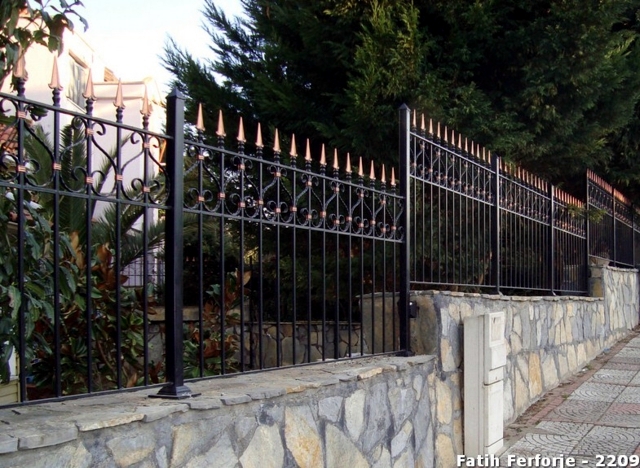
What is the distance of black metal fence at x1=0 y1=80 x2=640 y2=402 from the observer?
10.1 feet

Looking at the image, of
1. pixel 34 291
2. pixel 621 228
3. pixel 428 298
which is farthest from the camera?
pixel 621 228

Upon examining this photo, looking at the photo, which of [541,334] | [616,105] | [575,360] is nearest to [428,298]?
[541,334]

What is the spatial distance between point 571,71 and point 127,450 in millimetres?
7071

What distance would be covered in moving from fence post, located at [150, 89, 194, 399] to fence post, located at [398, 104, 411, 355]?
2.39m

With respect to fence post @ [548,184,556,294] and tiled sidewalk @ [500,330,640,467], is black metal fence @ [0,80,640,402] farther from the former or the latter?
tiled sidewalk @ [500,330,640,467]

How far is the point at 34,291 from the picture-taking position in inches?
125

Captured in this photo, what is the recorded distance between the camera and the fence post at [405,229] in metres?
5.38

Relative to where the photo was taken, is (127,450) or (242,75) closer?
(127,450)

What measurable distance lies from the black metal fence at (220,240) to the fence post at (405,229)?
11mm

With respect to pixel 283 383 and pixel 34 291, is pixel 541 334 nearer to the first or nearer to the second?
pixel 283 383

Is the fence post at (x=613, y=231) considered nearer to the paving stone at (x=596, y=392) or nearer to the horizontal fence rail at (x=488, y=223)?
the horizontal fence rail at (x=488, y=223)

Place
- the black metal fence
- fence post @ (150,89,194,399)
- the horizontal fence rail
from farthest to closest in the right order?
the horizontal fence rail
fence post @ (150,89,194,399)
the black metal fence

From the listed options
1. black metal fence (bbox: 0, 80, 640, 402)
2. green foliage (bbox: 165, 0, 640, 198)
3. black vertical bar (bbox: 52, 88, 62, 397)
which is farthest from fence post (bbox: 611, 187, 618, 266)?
black vertical bar (bbox: 52, 88, 62, 397)

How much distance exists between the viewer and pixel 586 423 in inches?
260
